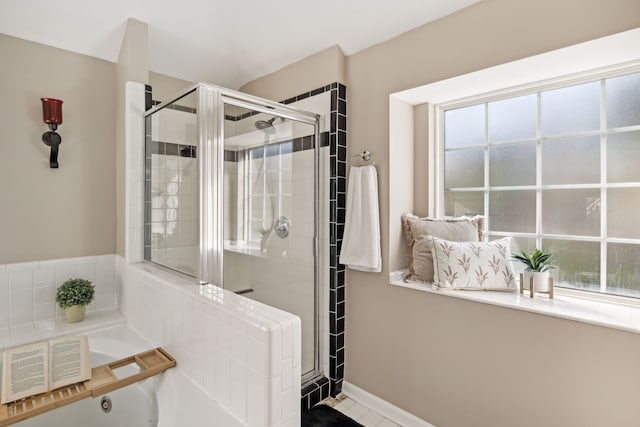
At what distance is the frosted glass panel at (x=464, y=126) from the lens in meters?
2.10

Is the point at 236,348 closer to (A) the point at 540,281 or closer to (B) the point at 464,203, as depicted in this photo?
(A) the point at 540,281

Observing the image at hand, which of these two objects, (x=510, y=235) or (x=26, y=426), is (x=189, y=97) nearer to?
(x=26, y=426)

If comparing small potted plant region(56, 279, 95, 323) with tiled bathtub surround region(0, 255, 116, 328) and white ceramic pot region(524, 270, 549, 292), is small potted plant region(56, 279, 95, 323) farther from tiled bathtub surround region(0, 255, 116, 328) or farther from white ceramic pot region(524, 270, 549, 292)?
white ceramic pot region(524, 270, 549, 292)

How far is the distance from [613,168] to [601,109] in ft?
1.01

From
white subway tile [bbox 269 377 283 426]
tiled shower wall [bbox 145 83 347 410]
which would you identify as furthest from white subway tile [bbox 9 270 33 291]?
white subway tile [bbox 269 377 283 426]

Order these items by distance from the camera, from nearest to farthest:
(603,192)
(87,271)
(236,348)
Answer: (236,348) < (603,192) < (87,271)

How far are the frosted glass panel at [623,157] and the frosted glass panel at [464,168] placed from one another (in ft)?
2.00

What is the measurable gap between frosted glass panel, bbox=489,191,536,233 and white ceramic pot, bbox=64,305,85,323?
2617mm

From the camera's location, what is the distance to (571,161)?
1761mm

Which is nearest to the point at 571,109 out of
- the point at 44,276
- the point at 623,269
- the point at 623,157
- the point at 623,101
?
the point at 623,101

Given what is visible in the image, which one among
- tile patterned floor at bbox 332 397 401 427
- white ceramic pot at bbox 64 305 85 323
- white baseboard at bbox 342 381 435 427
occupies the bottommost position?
tile patterned floor at bbox 332 397 401 427

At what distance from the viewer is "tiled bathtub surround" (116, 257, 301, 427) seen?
1.07 meters

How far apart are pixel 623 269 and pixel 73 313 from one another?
10.0 ft

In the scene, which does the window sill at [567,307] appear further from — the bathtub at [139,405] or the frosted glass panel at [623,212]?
the bathtub at [139,405]
